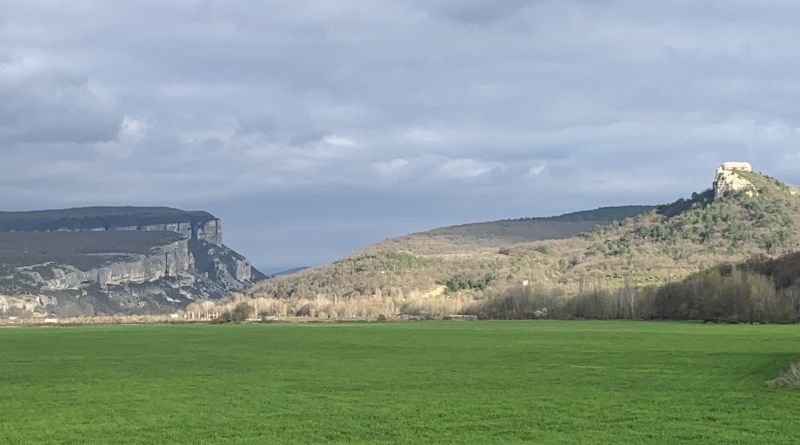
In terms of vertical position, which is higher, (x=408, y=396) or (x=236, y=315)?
(x=236, y=315)

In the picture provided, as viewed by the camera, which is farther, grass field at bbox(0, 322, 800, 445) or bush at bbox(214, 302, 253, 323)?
bush at bbox(214, 302, 253, 323)

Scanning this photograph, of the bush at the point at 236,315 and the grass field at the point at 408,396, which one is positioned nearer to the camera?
the grass field at the point at 408,396

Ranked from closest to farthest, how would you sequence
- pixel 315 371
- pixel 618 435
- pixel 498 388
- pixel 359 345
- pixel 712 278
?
pixel 618 435
pixel 498 388
pixel 315 371
pixel 359 345
pixel 712 278

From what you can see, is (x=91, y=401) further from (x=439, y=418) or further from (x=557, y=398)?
(x=557, y=398)

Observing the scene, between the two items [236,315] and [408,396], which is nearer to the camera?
[408,396]

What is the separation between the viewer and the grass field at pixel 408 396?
100 feet

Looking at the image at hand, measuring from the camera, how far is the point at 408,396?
4034 centimetres

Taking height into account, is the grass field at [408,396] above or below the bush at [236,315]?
below

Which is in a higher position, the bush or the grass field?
→ the bush

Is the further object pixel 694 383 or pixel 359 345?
pixel 359 345

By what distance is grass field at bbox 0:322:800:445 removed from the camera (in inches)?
1201

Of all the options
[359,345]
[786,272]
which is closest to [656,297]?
[786,272]

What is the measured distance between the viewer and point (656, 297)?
162m

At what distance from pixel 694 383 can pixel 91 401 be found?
2675cm
